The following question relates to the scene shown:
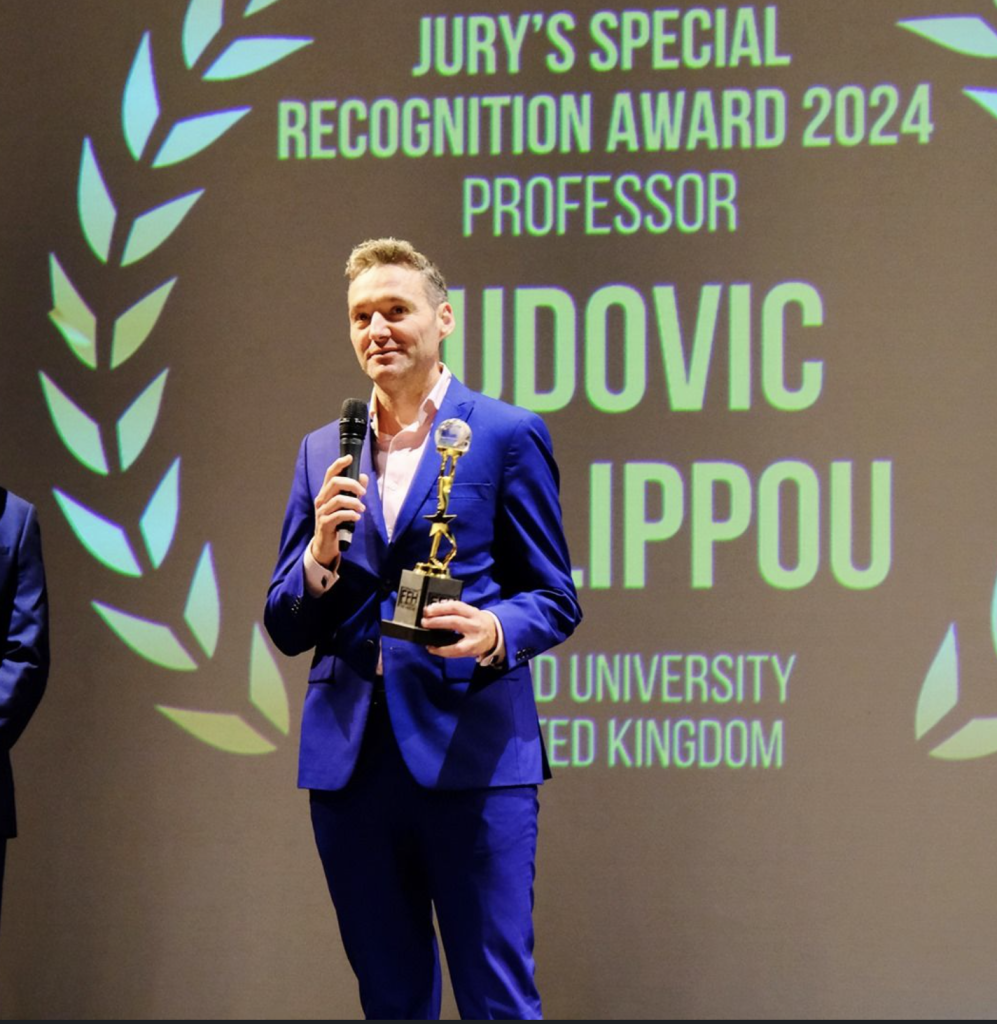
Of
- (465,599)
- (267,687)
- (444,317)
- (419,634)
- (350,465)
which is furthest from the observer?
(267,687)

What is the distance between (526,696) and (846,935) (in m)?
1.51

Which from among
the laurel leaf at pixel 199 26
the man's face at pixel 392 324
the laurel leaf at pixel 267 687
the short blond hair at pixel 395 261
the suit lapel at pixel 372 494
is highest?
the laurel leaf at pixel 199 26

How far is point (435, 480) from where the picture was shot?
2428 mm

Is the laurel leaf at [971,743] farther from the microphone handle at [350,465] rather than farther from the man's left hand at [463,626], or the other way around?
the microphone handle at [350,465]

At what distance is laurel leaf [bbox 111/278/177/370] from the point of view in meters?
3.81

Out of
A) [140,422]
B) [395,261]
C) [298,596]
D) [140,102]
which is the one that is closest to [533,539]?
[298,596]

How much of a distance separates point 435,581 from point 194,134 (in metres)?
2.11

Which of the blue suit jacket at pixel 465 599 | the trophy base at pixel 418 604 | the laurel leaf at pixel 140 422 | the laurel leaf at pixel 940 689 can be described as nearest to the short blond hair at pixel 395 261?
the blue suit jacket at pixel 465 599

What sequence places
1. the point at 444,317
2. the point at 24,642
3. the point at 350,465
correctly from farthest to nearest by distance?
the point at 24,642
the point at 444,317
the point at 350,465

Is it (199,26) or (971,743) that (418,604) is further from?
(199,26)

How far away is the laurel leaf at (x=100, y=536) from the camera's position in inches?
149

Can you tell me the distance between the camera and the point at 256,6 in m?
3.84

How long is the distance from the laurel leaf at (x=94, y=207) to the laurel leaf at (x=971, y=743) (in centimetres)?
256

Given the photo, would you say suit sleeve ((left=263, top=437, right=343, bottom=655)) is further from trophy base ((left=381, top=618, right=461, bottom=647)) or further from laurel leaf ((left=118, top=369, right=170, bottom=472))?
laurel leaf ((left=118, top=369, right=170, bottom=472))
